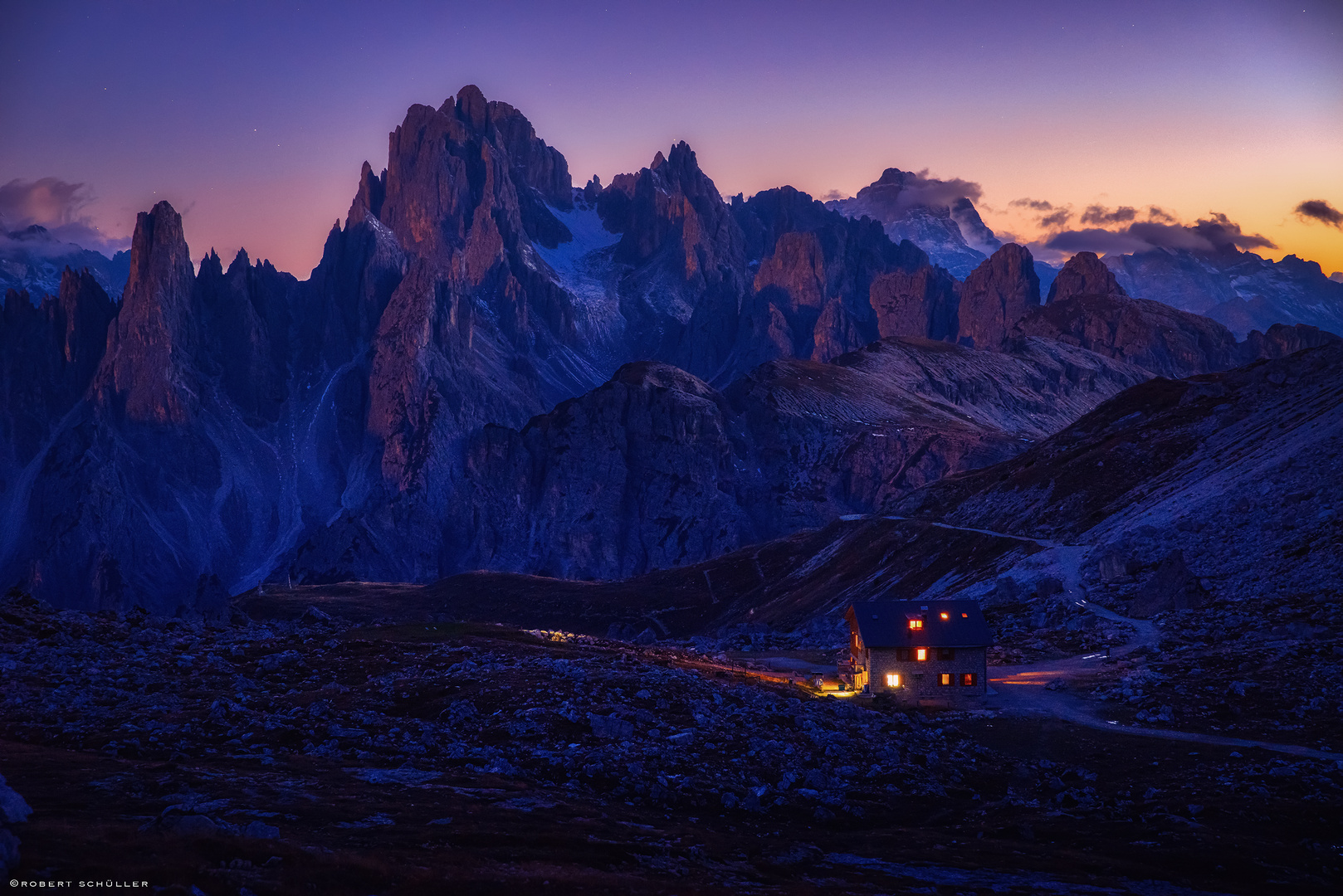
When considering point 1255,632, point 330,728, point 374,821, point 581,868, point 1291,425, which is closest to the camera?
point 581,868

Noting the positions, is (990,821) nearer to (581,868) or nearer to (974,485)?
(581,868)

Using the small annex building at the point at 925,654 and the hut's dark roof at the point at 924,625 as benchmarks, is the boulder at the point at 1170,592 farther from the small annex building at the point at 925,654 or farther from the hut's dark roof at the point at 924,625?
the small annex building at the point at 925,654

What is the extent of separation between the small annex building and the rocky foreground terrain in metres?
4.95

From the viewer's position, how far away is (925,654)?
81.1m

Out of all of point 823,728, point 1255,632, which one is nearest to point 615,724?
point 823,728

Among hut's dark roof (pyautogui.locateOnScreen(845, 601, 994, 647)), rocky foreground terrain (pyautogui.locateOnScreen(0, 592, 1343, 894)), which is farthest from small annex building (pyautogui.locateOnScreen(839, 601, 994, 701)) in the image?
rocky foreground terrain (pyautogui.locateOnScreen(0, 592, 1343, 894))

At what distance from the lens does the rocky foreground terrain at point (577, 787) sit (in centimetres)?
3353

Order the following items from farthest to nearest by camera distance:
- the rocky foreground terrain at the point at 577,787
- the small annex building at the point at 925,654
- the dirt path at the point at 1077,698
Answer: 1. the small annex building at the point at 925,654
2. the dirt path at the point at 1077,698
3. the rocky foreground terrain at the point at 577,787

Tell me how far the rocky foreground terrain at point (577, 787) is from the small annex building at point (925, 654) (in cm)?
495

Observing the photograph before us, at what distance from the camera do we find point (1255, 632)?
8331cm

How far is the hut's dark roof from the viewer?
265ft

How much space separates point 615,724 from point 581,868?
21829 millimetres

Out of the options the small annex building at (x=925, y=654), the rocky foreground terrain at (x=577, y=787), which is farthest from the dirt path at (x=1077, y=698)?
the small annex building at (x=925, y=654)

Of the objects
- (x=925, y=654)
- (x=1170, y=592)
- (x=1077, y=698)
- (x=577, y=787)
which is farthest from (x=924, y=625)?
(x=577, y=787)
